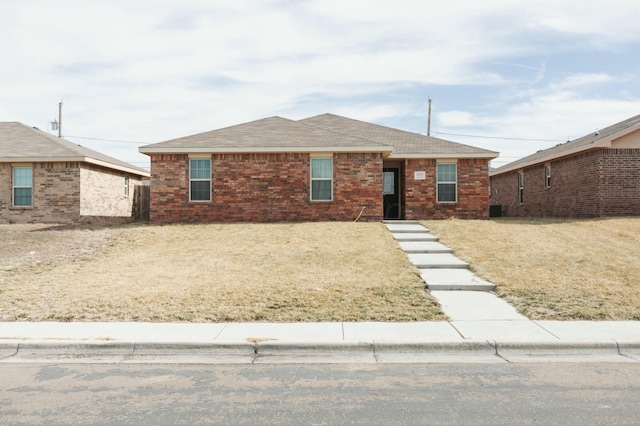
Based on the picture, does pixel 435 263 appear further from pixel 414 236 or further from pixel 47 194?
pixel 47 194

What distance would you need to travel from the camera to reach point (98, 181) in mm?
22531

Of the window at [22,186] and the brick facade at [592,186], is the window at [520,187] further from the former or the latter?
the window at [22,186]

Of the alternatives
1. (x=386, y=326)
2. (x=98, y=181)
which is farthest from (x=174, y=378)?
(x=98, y=181)

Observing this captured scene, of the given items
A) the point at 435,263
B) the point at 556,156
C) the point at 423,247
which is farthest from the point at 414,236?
the point at 556,156

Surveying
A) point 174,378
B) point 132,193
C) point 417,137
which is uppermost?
point 417,137

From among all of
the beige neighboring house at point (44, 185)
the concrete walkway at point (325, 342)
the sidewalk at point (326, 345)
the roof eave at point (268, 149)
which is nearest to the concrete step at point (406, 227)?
the roof eave at point (268, 149)

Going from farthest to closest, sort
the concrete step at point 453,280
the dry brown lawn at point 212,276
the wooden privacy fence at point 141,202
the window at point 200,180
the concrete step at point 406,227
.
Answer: the wooden privacy fence at point 141,202 < the window at point 200,180 < the concrete step at point 406,227 < the concrete step at point 453,280 < the dry brown lawn at point 212,276

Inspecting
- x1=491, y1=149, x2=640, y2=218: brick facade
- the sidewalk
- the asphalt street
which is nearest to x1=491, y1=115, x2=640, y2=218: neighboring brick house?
x1=491, y1=149, x2=640, y2=218: brick facade

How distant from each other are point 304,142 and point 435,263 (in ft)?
29.0

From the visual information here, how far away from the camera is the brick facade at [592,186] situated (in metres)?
19.7

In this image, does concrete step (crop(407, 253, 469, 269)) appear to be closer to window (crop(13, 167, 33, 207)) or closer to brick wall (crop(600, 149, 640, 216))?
brick wall (crop(600, 149, 640, 216))

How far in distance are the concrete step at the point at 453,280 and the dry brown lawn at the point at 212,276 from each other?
0.28 m

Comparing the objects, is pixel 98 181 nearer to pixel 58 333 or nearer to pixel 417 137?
pixel 417 137

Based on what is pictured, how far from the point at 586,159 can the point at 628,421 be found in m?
18.9
